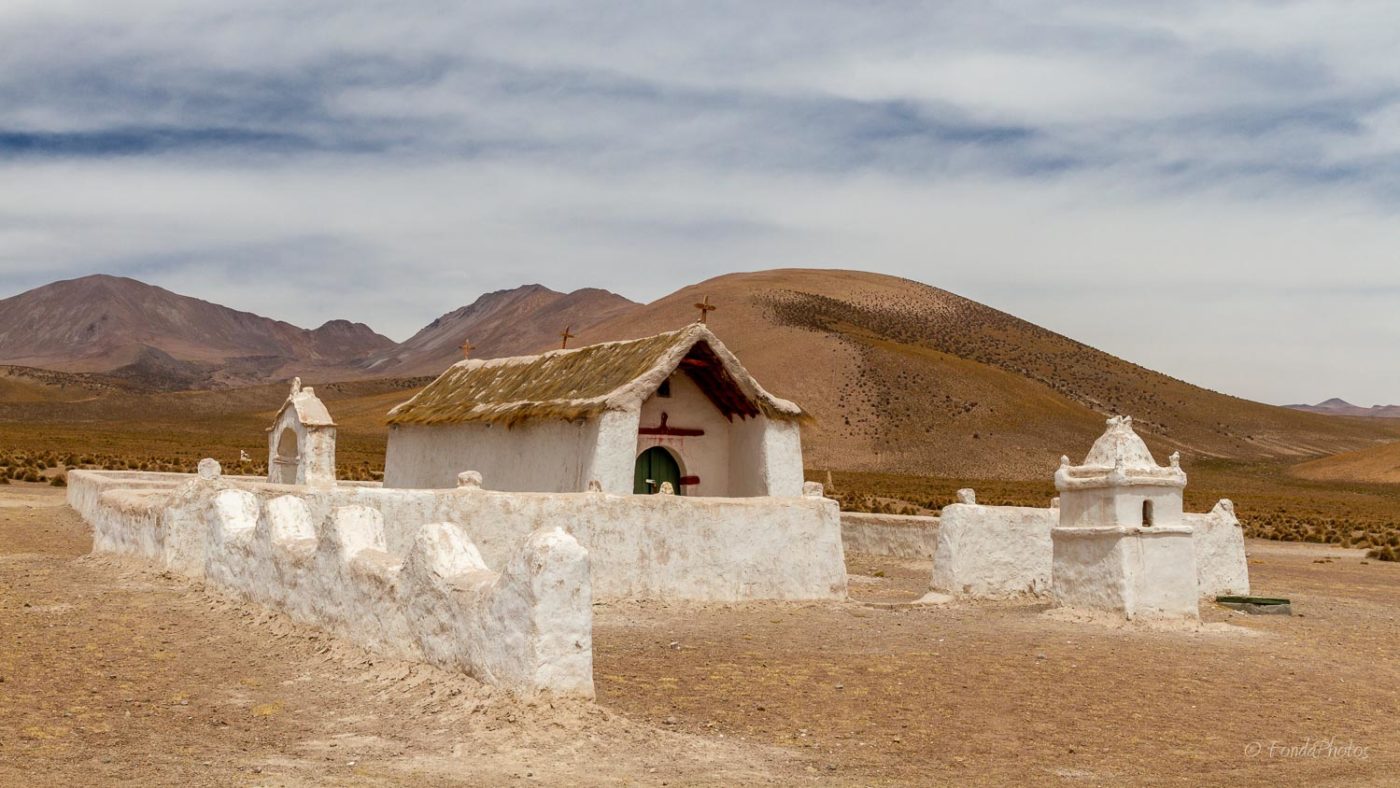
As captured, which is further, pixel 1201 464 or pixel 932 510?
pixel 1201 464

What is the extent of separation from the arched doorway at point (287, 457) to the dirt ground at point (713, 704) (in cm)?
1041

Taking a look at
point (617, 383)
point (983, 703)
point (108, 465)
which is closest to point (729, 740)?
point (983, 703)

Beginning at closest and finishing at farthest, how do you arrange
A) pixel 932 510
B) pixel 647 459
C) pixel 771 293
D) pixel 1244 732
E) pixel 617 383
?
1. pixel 1244 732
2. pixel 617 383
3. pixel 647 459
4. pixel 932 510
5. pixel 771 293

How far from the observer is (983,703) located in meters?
9.27

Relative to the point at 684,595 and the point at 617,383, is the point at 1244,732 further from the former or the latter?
the point at 617,383

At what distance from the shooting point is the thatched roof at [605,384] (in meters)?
17.5

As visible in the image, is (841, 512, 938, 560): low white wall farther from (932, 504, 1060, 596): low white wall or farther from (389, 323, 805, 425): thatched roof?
(932, 504, 1060, 596): low white wall

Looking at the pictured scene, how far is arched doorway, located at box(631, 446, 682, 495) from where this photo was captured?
19.3m

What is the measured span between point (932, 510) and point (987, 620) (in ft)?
92.3

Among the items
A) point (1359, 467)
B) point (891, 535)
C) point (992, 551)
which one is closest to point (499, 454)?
point (891, 535)

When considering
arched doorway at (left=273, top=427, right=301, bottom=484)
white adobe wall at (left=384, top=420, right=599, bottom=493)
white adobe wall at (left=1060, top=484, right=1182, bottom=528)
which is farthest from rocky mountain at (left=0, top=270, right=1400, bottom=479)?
white adobe wall at (left=1060, top=484, right=1182, bottom=528)

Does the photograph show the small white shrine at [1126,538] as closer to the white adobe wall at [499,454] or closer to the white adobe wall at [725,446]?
the white adobe wall at [725,446]

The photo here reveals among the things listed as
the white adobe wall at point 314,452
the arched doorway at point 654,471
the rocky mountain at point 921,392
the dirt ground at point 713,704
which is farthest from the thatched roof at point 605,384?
the rocky mountain at point 921,392

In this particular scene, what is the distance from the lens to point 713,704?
348 inches
